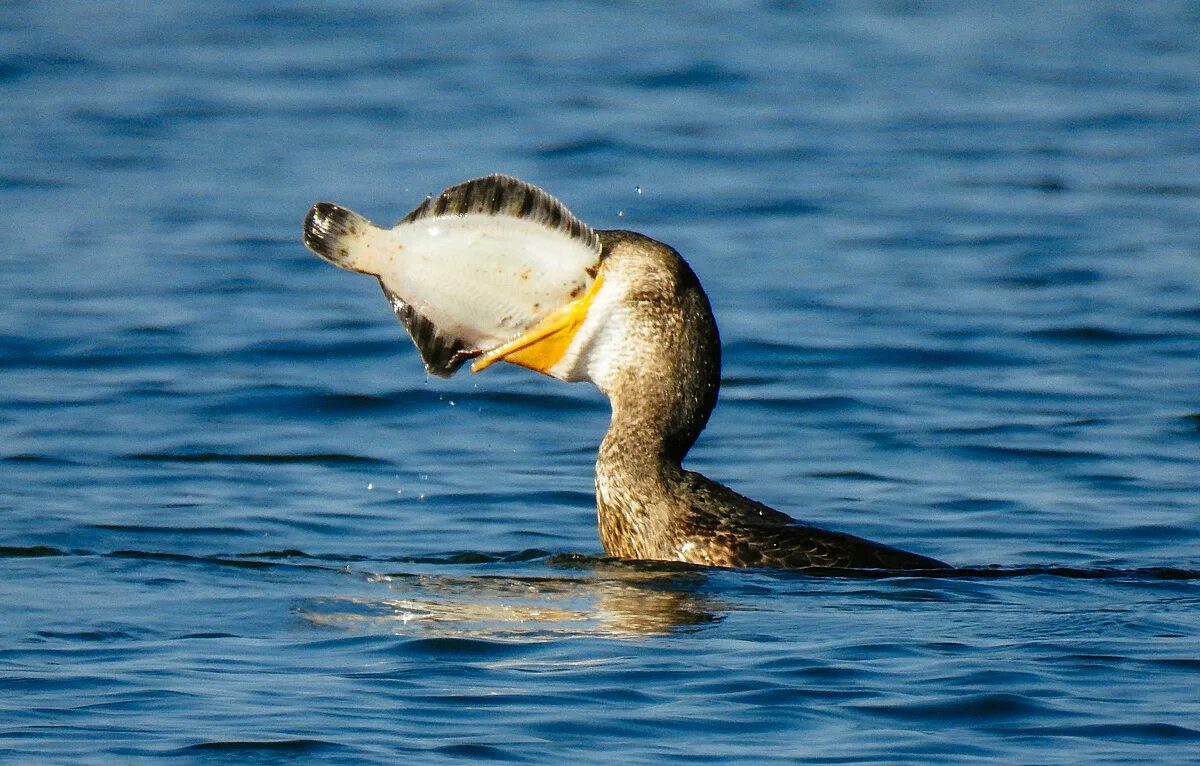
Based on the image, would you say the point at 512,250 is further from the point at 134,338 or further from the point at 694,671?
the point at 134,338

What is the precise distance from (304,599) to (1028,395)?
5099 millimetres

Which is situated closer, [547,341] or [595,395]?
[547,341]

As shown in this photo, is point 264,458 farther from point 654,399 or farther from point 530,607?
point 530,607

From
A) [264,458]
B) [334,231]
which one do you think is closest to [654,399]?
[334,231]

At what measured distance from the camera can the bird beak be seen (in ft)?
25.2

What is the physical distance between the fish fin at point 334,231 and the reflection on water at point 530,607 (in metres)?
1.09

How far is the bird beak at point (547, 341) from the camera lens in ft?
25.2

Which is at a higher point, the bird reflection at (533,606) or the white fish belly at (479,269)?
the white fish belly at (479,269)

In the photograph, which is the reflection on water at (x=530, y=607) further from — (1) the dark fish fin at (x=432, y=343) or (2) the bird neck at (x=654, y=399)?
(1) the dark fish fin at (x=432, y=343)

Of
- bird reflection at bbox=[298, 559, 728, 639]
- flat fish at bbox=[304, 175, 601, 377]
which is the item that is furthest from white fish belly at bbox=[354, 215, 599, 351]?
bird reflection at bbox=[298, 559, 728, 639]

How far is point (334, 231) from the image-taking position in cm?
740

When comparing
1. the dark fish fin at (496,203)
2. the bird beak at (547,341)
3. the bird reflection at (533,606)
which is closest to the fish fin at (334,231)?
the dark fish fin at (496,203)

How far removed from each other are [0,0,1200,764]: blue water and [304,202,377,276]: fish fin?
1.09m

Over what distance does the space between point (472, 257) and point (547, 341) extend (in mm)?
404
